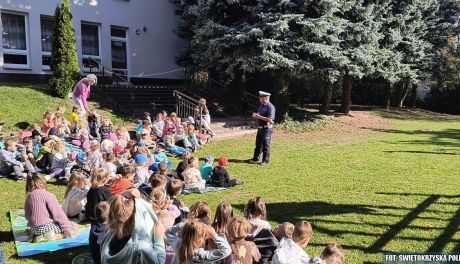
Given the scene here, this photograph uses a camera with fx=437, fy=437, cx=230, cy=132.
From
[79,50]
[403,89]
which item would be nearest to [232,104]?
[79,50]

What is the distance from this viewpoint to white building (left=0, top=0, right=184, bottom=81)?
1795cm

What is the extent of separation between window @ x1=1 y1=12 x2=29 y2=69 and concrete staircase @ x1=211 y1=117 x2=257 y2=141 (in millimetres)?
8452

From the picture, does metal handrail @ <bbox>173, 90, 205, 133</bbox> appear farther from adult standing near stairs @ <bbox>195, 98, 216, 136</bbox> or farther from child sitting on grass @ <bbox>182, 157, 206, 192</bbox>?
child sitting on grass @ <bbox>182, 157, 206, 192</bbox>

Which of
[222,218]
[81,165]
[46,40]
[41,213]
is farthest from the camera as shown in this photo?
[46,40]

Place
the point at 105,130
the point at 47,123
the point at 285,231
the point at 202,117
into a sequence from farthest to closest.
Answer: the point at 202,117 → the point at 105,130 → the point at 47,123 → the point at 285,231

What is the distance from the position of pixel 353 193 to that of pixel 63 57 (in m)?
12.3

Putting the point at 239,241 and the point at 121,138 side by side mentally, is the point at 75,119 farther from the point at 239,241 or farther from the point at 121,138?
the point at 239,241

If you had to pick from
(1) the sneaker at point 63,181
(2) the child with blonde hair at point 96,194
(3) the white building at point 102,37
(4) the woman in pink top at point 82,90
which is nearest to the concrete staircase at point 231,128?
(4) the woman in pink top at point 82,90

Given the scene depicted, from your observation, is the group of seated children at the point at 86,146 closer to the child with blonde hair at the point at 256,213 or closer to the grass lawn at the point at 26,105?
the grass lawn at the point at 26,105

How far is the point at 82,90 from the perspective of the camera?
12.6 m

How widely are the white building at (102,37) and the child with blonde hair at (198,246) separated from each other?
1657 cm

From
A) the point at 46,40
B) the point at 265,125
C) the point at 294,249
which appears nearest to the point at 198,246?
the point at 294,249

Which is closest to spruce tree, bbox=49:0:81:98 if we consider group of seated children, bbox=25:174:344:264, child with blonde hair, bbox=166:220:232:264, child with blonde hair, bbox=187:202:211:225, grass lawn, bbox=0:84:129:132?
grass lawn, bbox=0:84:129:132

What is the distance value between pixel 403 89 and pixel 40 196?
31.3 meters
